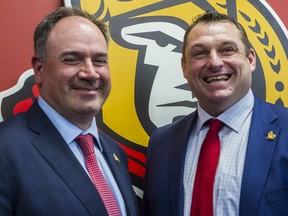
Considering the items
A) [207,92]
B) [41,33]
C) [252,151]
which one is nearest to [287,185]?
[252,151]

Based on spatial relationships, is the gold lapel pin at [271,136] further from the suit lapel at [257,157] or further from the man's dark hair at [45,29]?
the man's dark hair at [45,29]

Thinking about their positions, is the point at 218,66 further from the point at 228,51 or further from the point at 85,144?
the point at 85,144

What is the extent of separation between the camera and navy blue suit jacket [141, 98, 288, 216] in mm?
1224

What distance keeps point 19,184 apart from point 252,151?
2.31 feet

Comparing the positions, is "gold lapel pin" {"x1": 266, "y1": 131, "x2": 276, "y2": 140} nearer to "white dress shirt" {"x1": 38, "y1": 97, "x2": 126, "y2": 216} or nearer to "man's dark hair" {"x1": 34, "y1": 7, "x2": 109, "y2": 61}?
"white dress shirt" {"x1": 38, "y1": 97, "x2": 126, "y2": 216}

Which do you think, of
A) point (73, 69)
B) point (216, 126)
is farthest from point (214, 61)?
point (73, 69)

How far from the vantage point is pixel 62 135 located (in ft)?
4.00

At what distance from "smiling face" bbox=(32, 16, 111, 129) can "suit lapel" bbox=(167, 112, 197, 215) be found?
0.37 meters

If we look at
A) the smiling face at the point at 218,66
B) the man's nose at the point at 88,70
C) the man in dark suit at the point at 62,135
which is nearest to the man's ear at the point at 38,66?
the man in dark suit at the point at 62,135

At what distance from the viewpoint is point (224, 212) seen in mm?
1257

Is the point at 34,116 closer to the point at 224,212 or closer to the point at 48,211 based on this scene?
the point at 48,211

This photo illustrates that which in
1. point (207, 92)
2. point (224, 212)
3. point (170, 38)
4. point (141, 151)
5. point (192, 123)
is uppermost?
point (170, 38)

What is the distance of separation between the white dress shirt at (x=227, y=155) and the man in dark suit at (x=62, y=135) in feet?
0.77

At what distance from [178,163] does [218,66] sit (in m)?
0.36
